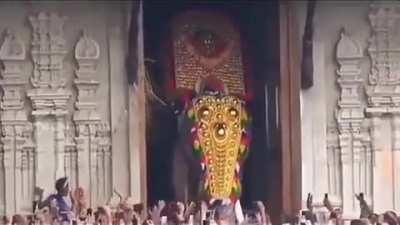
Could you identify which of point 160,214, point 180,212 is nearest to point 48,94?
point 160,214

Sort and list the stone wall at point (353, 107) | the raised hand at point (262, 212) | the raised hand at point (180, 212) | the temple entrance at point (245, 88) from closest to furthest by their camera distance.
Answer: the raised hand at point (180, 212) < the raised hand at point (262, 212) < the stone wall at point (353, 107) < the temple entrance at point (245, 88)

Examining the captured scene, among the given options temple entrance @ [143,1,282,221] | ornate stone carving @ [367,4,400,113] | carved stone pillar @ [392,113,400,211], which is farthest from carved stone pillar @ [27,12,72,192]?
carved stone pillar @ [392,113,400,211]

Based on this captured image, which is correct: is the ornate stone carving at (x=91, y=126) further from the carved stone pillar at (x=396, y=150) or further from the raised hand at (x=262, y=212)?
the carved stone pillar at (x=396, y=150)

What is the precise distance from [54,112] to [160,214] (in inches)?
46.8

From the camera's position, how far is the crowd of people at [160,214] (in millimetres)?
12297

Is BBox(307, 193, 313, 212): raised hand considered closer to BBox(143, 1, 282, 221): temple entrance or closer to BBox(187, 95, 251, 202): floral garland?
BBox(143, 1, 282, 221): temple entrance

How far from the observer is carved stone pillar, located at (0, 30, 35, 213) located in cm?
1285

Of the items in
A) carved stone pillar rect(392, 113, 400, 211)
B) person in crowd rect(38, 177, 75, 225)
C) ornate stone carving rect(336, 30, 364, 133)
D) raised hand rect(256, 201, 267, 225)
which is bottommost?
raised hand rect(256, 201, 267, 225)

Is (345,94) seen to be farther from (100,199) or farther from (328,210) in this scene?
(100,199)

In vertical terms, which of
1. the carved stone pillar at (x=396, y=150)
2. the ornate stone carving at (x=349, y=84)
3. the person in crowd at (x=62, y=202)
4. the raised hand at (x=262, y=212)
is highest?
the ornate stone carving at (x=349, y=84)

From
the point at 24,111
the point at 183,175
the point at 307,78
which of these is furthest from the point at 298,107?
the point at 24,111

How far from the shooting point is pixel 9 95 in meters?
12.9

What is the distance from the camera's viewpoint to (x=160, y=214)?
12586mm

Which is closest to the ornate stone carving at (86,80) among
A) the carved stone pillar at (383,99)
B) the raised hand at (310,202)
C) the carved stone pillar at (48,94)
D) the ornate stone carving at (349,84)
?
the carved stone pillar at (48,94)
